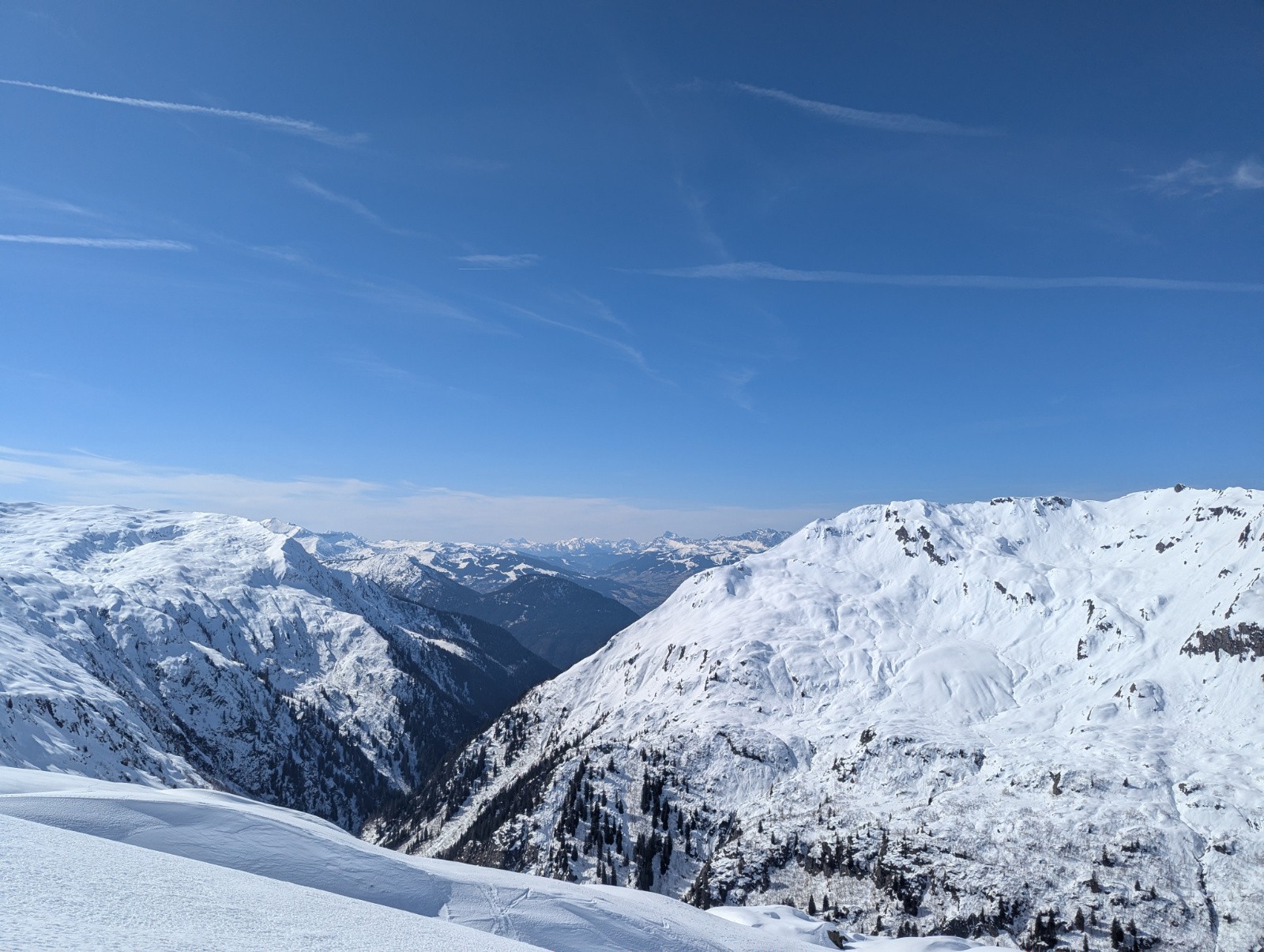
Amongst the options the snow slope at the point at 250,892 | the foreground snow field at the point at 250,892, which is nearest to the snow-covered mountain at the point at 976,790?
the foreground snow field at the point at 250,892

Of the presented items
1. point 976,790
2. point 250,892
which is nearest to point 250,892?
point 250,892

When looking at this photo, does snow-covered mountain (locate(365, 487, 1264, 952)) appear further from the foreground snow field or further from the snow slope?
the snow slope

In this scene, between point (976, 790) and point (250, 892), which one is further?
point (976, 790)

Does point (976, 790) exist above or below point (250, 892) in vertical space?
below

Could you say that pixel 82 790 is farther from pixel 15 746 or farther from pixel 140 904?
pixel 15 746

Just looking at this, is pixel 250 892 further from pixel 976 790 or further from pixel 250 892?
pixel 976 790

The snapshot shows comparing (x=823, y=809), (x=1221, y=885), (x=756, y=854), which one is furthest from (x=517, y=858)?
(x=1221, y=885)

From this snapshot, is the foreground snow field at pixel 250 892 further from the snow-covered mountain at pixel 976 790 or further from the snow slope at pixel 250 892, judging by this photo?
the snow-covered mountain at pixel 976 790

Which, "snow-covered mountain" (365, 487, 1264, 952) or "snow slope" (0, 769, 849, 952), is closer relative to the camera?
"snow slope" (0, 769, 849, 952)

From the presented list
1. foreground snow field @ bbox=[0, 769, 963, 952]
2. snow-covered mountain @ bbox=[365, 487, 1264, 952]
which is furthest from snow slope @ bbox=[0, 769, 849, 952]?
snow-covered mountain @ bbox=[365, 487, 1264, 952]
